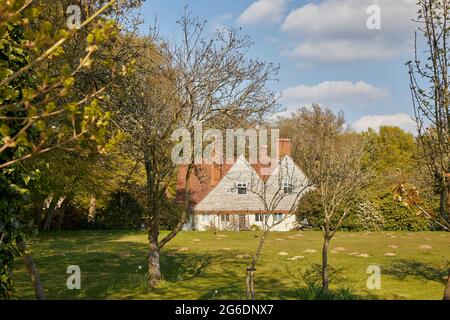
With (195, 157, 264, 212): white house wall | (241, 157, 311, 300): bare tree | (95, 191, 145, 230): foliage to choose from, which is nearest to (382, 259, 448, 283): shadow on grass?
(241, 157, 311, 300): bare tree

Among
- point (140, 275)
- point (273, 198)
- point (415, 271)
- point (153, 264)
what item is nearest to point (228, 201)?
point (415, 271)

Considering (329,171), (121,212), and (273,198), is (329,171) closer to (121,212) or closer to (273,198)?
(273,198)

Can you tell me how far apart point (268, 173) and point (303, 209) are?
5.28m

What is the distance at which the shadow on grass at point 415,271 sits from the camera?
1673cm

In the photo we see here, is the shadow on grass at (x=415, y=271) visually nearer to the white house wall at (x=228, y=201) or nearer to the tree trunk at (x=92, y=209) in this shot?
the white house wall at (x=228, y=201)

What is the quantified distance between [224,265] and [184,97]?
7855mm

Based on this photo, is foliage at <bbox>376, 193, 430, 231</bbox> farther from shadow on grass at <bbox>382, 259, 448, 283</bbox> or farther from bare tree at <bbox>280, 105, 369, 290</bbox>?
bare tree at <bbox>280, 105, 369, 290</bbox>

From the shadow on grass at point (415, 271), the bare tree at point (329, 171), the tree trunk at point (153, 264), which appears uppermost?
the bare tree at point (329, 171)

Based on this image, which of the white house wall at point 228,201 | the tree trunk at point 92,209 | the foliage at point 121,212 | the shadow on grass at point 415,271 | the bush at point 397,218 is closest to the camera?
the shadow on grass at point 415,271

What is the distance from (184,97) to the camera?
560 inches

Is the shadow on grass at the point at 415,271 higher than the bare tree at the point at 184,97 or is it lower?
lower

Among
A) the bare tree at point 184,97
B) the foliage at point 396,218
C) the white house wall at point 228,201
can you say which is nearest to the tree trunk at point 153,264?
the bare tree at point 184,97

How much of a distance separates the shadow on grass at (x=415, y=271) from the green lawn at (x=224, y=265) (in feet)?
0.11

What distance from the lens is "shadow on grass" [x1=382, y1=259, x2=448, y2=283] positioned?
16734mm
